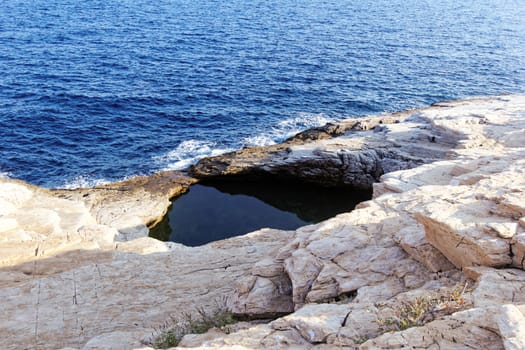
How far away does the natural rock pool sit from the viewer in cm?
4003

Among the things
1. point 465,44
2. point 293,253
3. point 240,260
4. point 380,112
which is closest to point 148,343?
point 293,253

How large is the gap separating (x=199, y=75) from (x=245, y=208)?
29392mm

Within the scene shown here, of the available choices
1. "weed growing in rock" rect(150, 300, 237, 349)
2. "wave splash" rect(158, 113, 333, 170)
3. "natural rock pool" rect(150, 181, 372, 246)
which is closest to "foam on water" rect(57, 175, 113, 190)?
"wave splash" rect(158, 113, 333, 170)

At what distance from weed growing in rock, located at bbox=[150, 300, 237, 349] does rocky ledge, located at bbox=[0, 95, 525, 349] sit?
0.56m

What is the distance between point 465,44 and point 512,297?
3145 inches

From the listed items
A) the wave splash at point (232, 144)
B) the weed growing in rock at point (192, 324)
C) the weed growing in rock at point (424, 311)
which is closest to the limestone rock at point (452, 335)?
the weed growing in rock at point (424, 311)

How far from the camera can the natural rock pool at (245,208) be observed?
4003cm

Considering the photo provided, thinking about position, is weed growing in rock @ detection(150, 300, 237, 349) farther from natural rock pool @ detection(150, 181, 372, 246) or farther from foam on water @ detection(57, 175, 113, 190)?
foam on water @ detection(57, 175, 113, 190)

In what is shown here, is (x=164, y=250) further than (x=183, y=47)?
No

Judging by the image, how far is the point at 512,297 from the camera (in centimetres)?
1330

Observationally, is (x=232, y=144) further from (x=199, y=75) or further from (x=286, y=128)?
(x=199, y=75)

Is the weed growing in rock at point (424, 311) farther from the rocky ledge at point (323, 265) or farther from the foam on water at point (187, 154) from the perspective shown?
the foam on water at point (187, 154)

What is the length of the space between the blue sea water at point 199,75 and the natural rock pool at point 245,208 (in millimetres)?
6163

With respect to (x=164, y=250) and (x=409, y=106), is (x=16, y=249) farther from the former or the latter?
(x=409, y=106)
